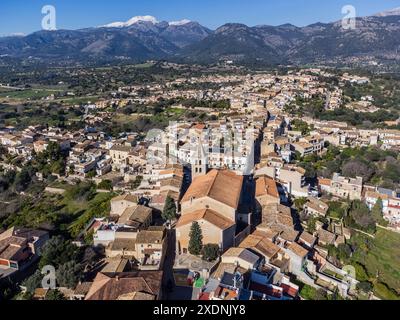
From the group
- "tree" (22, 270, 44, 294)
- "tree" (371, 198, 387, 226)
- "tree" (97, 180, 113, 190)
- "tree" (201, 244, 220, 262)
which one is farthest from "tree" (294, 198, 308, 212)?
"tree" (22, 270, 44, 294)

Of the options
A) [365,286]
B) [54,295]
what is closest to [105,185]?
[54,295]

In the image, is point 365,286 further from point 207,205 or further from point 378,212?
point 378,212

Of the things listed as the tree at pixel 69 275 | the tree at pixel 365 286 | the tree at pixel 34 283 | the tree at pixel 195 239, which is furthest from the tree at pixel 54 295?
the tree at pixel 365 286

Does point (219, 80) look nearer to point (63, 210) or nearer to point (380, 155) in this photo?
point (380, 155)

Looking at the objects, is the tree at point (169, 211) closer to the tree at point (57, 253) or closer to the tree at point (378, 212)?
the tree at point (57, 253)

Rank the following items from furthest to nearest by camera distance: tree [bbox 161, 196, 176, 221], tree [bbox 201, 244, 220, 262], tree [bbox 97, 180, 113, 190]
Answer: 1. tree [bbox 97, 180, 113, 190]
2. tree [bbox 161, 196, 176, 221]
3. tree [bbox 201, 244, 220, 262]

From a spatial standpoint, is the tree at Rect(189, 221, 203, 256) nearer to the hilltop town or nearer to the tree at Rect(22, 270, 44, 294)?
the hilltop town

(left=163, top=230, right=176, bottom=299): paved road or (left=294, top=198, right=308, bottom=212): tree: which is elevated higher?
(left=294, top=198, right=308, bottom=212): tree
